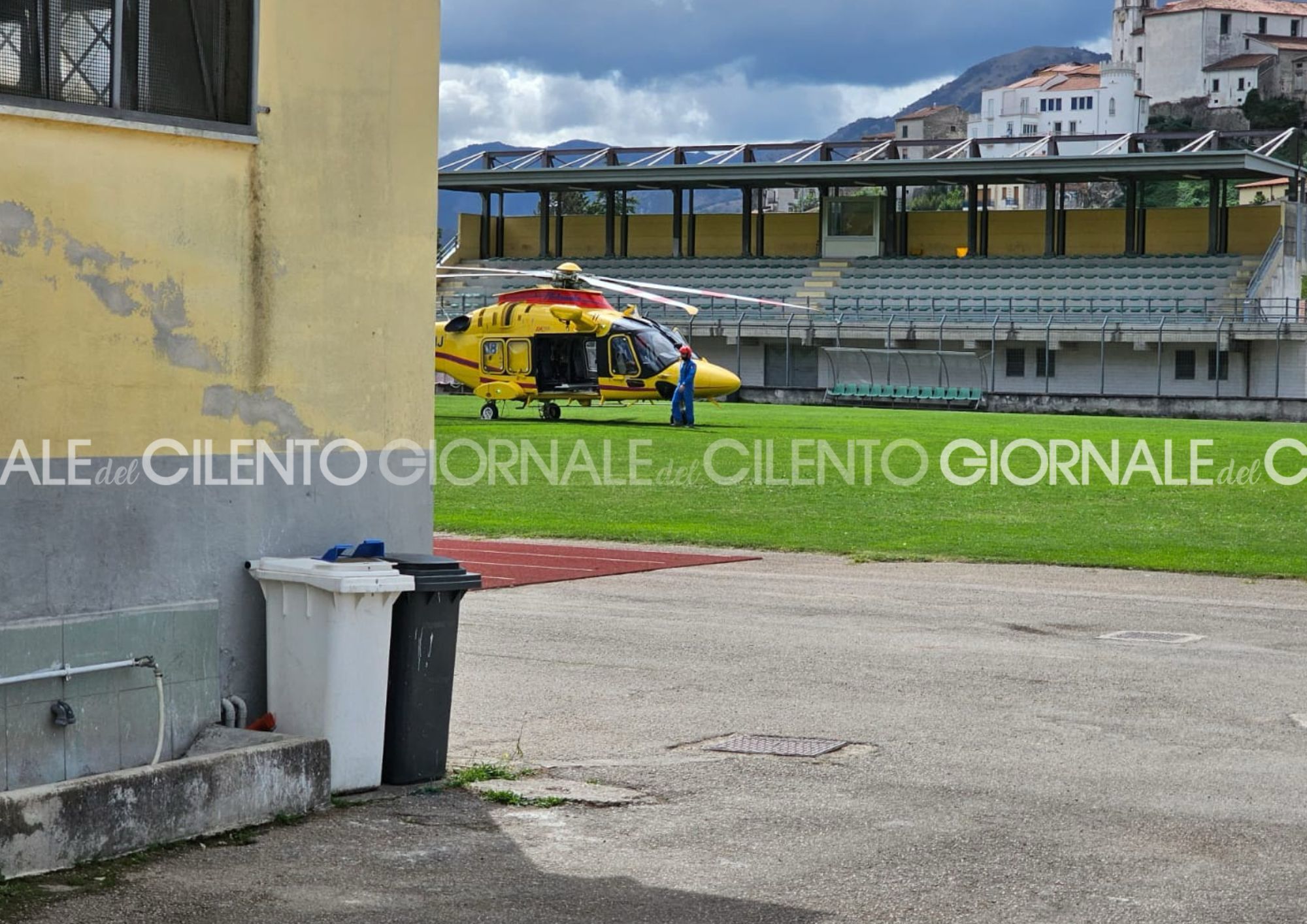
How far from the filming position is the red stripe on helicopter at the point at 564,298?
43.1m

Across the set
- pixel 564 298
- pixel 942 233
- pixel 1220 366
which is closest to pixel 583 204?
pixel 942 233

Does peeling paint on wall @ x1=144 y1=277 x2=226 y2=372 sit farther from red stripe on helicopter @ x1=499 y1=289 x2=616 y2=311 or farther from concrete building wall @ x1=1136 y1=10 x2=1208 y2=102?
concrete building wall @ x1=1136 y1=10 x2=1208 y2=102

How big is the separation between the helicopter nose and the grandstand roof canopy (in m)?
29.5

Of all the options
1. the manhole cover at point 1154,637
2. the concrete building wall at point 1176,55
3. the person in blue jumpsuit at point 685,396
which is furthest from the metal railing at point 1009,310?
the concrete building wall at point 1176,55

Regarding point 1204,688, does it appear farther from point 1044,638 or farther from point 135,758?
point 135,758

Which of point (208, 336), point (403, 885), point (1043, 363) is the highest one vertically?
point (1043, 363)

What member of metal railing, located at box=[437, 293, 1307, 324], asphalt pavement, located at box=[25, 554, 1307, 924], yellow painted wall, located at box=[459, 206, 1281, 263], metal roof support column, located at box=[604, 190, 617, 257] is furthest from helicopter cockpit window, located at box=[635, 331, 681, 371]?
metal roof support column, located at box=[604, 190, 617, 257]

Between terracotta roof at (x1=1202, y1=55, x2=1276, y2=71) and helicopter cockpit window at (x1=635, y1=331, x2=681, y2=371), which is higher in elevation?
terracotta roof at (x1=1202, y1=55, x2=1276, y2=71)

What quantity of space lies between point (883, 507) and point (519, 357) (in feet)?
70.7

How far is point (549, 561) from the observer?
17453mm

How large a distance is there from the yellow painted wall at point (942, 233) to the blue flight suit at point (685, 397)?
1455 inches

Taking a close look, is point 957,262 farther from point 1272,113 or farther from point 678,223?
point 1272,113

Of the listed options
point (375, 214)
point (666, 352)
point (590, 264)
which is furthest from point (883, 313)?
point (375, 214)

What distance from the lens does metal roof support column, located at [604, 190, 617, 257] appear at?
80.9 metres
